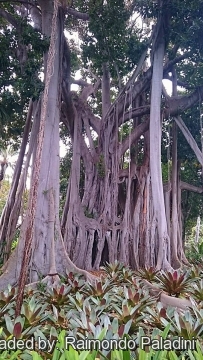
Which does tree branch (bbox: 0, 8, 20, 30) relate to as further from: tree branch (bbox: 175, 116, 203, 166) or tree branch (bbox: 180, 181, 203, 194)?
tree branch (bbox: 180, 181, 203, 194)

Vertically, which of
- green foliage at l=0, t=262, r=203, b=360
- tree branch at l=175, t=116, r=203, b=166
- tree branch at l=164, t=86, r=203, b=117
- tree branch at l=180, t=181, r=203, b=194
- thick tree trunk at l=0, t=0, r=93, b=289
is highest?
tree branch at l=164, t=86, r=203, b=117

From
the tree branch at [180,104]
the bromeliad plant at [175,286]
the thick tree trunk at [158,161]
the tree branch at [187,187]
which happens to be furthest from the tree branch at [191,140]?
the bromeliad plant at [175,286]

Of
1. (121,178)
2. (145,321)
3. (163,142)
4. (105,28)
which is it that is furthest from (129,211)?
(145,321)

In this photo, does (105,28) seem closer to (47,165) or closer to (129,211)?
(47,165)

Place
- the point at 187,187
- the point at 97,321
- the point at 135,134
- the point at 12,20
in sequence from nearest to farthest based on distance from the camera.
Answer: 1. the point at 97,321
2. the point at 12,20
3. the point at 135,134
4. the point at 187,187

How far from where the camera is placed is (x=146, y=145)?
21.6 feet

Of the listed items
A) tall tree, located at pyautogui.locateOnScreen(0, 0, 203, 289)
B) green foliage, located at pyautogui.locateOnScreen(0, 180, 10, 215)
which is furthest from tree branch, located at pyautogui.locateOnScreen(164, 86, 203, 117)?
green foliage, located at pyautogui.locateOnScreen(0, 180, 10, 215)

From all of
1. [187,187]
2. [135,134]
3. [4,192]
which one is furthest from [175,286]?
[4,192]

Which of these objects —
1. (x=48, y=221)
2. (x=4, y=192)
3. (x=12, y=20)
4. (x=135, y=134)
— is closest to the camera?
(x=48, y=221)

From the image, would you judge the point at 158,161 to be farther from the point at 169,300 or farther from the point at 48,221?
the point at 169,300

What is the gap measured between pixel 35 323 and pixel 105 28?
4.63 meters

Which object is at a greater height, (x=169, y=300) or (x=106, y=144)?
(x=106, y=144)

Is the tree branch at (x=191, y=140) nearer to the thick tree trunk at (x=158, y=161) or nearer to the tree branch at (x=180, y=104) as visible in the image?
the tree branch at (x=180, y=104)

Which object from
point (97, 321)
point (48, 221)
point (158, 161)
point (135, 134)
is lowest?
point (97, 321)
